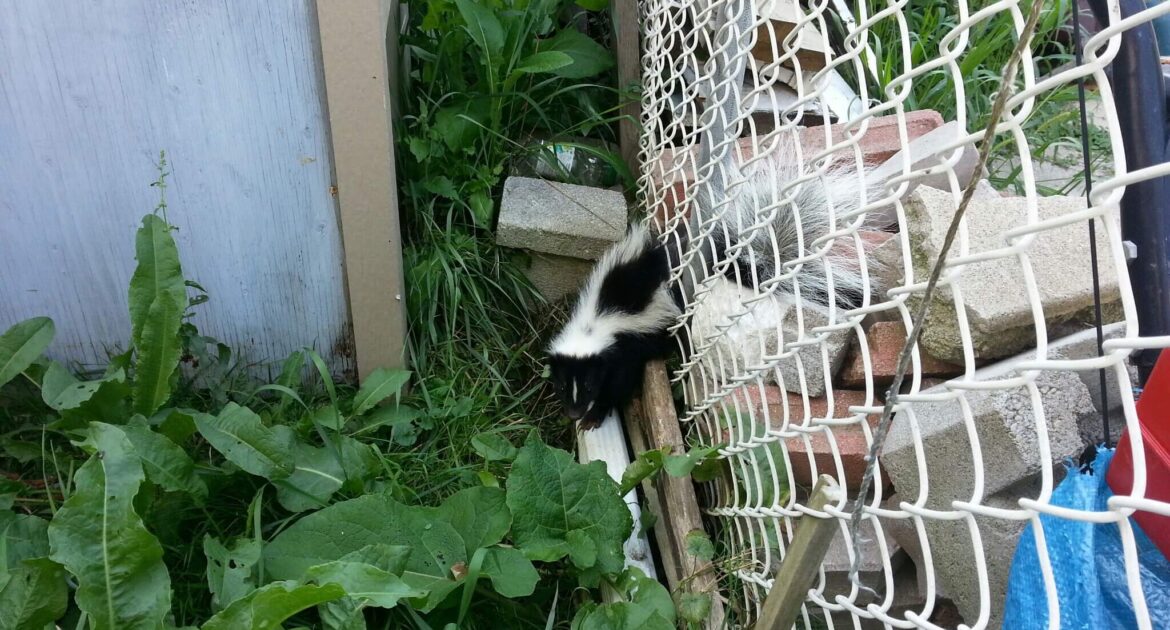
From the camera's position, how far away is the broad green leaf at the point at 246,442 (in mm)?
1906

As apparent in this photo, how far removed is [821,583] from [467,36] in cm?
225

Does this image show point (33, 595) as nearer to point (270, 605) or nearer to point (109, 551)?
point (109, 551)

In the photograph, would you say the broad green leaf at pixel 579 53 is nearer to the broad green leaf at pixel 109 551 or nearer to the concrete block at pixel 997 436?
the concrete block at pixel 997 436

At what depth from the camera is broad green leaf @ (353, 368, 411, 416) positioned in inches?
90.7

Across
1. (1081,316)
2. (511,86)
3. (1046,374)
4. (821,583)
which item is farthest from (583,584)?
(511,86)

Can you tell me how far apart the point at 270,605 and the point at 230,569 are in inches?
12.2

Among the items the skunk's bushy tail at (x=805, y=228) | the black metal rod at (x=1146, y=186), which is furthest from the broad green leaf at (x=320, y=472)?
the black metal rod at (x=1146, y=186)

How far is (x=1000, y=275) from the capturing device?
1755 mm

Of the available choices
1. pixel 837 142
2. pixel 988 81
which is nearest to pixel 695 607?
pixel 837 142

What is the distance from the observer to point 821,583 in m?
1.53

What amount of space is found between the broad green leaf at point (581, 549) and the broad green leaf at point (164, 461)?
2.91 ft

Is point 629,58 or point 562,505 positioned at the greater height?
point 629,58

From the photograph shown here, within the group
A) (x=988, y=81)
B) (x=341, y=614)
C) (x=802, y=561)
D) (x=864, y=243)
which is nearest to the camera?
(x=802, y=561)

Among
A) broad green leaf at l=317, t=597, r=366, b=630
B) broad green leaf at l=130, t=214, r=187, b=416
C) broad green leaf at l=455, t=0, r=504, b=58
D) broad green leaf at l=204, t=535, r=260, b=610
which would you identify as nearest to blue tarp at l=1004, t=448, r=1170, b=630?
broad green leaf at l=317, t=597, r=366, b=630
